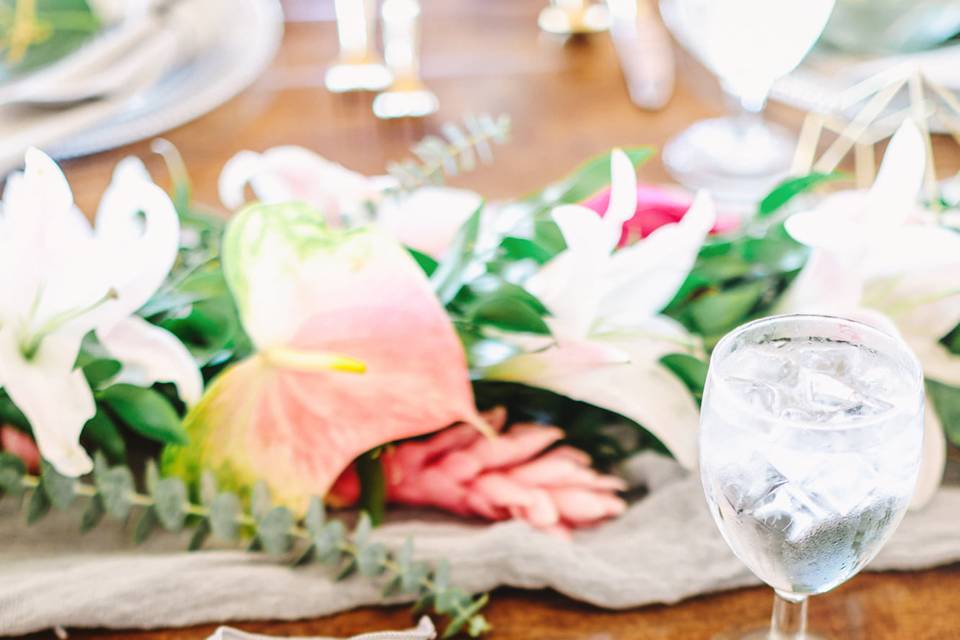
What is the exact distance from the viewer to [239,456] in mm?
578

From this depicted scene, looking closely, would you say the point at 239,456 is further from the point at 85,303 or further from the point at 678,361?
the point at 678,361

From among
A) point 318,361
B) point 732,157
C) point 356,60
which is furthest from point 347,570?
point 356,60

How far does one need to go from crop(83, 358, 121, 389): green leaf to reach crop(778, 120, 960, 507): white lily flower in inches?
14.4

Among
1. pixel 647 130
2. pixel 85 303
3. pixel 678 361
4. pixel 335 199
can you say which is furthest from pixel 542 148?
pixel 85 303

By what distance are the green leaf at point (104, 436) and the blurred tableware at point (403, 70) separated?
0.53 metres

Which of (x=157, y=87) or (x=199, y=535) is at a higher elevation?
(x=157, y=87)

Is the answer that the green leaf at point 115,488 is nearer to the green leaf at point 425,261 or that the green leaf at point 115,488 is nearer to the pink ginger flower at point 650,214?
the green leaf at point 425,261

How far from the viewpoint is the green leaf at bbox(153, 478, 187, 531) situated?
Answer: 0.58 metres

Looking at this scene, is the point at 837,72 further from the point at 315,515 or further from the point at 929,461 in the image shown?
→ the point at 315,515

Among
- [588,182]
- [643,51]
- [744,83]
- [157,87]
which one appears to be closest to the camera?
[588,182]

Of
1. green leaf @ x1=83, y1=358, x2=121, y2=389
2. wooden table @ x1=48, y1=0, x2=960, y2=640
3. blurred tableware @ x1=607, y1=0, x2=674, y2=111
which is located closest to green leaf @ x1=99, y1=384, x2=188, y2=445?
green leaf @ x1=83, y1=358, x2=121, y2=389

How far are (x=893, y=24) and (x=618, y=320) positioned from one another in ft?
1.95

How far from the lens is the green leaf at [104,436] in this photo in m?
0.60

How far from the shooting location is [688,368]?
1.98ft
